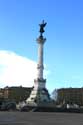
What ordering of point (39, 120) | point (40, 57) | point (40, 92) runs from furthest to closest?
point (40, 57) → point (40, 92) → point (39, 120)

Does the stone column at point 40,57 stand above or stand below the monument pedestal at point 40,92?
above

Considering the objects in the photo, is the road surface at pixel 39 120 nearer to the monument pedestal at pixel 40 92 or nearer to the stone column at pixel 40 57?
the monument pedestal at pixel 40 92

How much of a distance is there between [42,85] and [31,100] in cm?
637

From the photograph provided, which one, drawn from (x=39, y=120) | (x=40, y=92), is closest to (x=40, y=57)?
(x=40, y=92)

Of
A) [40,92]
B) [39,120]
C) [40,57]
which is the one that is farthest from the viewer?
[40,57]

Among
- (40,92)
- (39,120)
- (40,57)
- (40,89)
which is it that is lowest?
(39,120)

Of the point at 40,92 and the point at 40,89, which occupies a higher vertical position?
the point at 40,89

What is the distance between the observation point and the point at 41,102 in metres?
121

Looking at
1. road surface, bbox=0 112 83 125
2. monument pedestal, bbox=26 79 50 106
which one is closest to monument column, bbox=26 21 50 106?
monument pedestal, bbox=26 79 50 106

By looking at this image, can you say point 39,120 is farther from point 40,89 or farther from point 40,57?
point 40,57

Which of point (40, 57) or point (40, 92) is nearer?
point (40, 92)

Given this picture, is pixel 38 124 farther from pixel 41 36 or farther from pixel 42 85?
pixel 41 36

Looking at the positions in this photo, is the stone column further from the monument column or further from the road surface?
the road surface

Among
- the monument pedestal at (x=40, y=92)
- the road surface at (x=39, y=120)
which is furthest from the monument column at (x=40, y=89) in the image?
the road surface at (x=39, y=120)
